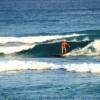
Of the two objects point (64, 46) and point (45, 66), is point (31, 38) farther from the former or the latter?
point (45, 66)

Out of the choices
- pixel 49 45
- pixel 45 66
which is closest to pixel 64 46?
pixel 49 45

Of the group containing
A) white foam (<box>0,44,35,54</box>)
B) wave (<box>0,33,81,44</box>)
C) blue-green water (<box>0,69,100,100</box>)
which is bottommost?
white foam (<box>0,44,35,54</box>)

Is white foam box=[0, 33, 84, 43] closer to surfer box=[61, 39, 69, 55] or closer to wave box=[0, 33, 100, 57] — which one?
Result: wave box=[0, 33, 100, 57]

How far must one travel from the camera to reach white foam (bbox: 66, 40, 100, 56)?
33.0 m

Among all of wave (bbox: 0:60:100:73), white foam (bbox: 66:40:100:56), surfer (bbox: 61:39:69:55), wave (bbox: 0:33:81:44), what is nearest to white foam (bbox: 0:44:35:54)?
surfer (bbox: 61:39:69:55)

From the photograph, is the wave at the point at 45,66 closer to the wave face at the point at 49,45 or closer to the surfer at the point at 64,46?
A: the wave face at the point at 49,45

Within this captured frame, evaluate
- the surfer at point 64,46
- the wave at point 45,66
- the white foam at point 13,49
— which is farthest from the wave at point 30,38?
the wave at point 45,66

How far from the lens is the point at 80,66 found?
2500cm

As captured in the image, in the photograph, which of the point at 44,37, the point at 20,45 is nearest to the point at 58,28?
the point at 44,37

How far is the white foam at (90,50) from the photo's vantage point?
33.0 m

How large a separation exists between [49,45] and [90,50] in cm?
Answer: 368

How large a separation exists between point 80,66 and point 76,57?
6366mm

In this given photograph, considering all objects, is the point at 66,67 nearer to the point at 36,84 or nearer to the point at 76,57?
the point at 36,84

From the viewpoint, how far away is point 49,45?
37312 millimetres
